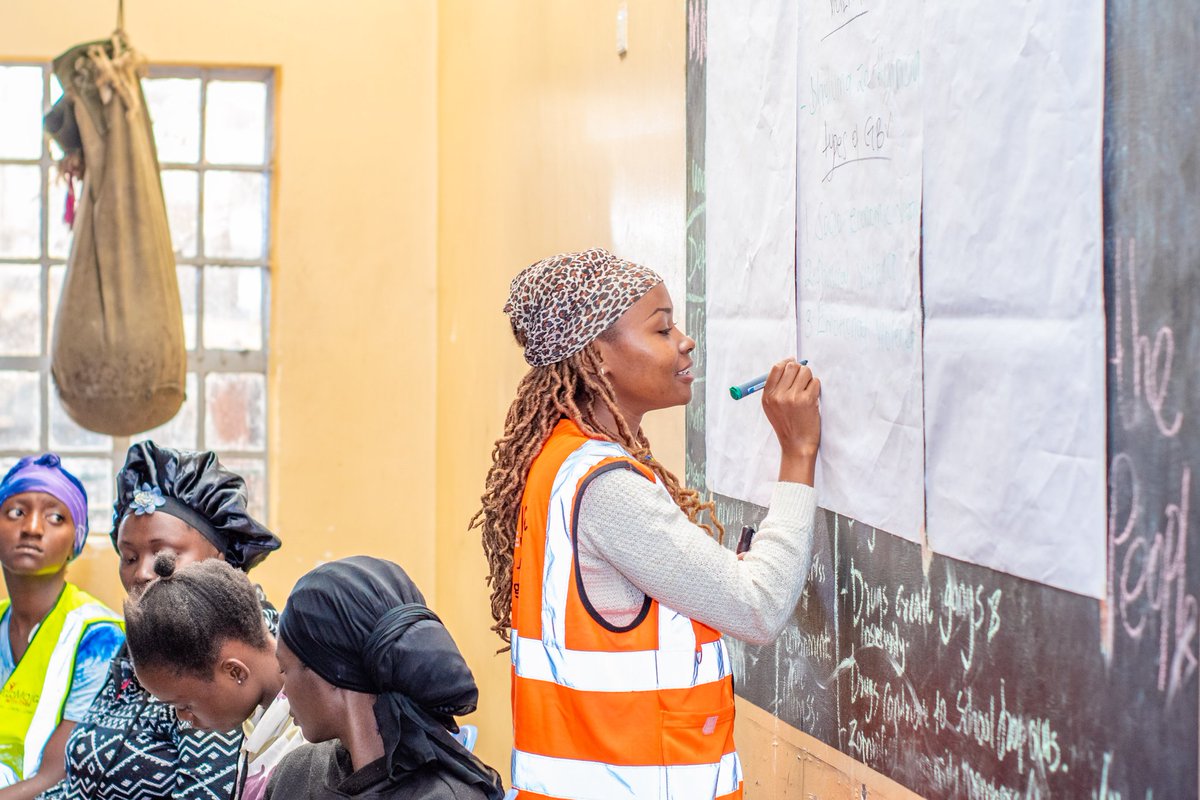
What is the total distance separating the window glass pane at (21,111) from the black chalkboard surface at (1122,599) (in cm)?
465

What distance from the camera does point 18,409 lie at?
5258 mm

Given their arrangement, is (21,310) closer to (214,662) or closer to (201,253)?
(201,253)

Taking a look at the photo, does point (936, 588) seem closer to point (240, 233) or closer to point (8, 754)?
point (8, 754)

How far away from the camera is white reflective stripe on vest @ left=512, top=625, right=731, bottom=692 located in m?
1.55

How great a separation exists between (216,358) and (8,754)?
258 cm

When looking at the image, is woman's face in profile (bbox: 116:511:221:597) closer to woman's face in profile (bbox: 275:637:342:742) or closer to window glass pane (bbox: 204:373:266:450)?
woman's face in profile (bbox: 275:637:342:742)

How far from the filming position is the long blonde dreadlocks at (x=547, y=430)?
1710 millimetres

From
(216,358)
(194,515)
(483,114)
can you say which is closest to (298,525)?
(216,358)

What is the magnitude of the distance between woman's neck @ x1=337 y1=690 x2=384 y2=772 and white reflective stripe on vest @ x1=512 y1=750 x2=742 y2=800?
196mm

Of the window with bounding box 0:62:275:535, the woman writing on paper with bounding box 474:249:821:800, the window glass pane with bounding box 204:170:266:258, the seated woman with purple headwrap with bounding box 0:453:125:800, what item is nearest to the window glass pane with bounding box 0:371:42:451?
the window with bounding box 0:62:275:535

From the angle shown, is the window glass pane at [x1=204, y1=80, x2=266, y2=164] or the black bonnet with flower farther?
the window glass pane at [x1=204, y1=80, x2=266, y2=164]

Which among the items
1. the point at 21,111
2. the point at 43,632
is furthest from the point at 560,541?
the point at 21,111

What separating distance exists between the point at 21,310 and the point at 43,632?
101 inches

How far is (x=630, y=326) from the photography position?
5.61 feet
